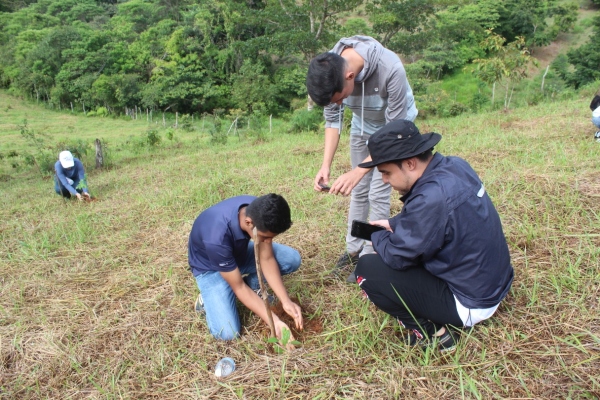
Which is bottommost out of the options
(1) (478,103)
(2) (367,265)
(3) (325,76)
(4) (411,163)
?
(1) (478,103)

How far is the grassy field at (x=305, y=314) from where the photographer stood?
1.68 meters

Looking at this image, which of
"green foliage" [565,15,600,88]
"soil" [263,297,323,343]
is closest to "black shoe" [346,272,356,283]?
"soil" [263,297,323,343]

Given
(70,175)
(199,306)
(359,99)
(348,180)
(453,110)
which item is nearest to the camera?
(348,180)

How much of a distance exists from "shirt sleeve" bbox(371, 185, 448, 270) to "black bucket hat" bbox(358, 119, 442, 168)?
19 cm

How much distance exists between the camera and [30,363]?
213 centimetres

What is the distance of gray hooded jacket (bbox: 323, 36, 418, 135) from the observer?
2.09 metres

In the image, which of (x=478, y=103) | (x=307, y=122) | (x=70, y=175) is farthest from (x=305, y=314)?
(x=478, y=103)

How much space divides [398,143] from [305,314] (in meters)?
1.17

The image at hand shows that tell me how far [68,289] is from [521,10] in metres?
29.0

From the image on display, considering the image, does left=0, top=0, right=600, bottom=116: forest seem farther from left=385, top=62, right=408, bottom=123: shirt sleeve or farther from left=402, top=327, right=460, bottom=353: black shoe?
left=402, top=327, right=460, bottom=353: black shoe

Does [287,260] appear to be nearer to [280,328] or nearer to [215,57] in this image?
[280,328]

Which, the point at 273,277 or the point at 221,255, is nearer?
the point at 221,255

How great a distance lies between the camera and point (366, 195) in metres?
2.56

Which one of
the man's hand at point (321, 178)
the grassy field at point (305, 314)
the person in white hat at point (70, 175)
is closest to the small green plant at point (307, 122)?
the person in white hat at point (70, 175)
